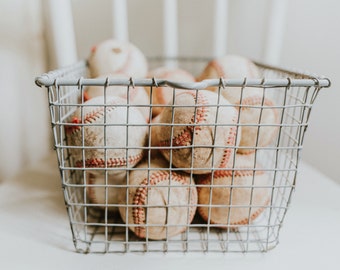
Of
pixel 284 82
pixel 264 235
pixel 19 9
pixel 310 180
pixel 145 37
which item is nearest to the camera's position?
pixel 284 82

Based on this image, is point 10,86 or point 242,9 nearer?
point 10,86

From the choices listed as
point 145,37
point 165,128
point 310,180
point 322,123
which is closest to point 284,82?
point 165,128

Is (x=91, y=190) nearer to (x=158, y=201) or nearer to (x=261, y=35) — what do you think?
(x=158, y=201)

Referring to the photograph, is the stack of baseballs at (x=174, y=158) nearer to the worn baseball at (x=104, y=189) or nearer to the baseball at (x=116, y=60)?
the worn baseball at (x=104, y=189)

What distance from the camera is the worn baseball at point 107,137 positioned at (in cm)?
48

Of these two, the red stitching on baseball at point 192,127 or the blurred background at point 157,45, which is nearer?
the red stitching on baseball at point 192,127

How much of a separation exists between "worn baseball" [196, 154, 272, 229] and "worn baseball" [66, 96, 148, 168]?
0.40 ft

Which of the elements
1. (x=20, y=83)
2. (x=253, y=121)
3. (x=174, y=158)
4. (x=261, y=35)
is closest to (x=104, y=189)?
(x=174, y=158)

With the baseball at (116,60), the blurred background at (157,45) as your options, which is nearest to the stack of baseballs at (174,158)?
the baseball at (116,60)

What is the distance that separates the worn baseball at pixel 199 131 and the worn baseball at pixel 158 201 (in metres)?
0.03

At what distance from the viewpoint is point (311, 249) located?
1.74 ft

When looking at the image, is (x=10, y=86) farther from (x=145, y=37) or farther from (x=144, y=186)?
(x=144, y=186)

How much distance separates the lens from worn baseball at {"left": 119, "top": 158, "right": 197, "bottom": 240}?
1.63ft

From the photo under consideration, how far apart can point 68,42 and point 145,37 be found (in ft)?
0.90
